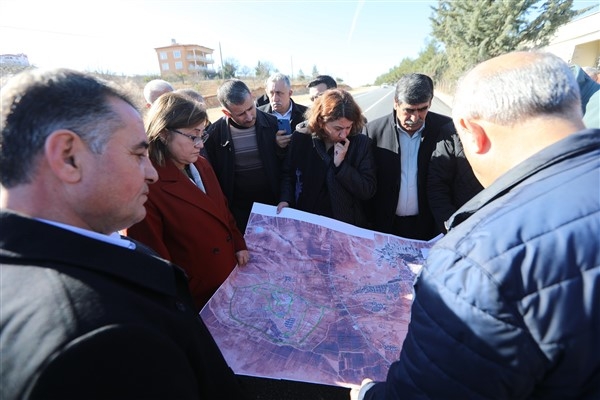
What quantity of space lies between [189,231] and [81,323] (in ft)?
4.45

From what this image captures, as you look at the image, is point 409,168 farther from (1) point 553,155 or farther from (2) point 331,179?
(1) point 553,155

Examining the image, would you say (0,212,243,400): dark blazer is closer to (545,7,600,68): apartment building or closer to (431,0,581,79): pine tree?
(431,0,581,79): pine tree

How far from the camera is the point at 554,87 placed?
37.8 inches

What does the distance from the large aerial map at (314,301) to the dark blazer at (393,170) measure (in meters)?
0.64

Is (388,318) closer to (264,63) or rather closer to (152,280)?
(152,280)

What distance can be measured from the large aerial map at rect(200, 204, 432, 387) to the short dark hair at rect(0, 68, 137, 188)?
45.9 inches

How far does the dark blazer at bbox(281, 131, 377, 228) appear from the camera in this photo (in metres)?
2.70

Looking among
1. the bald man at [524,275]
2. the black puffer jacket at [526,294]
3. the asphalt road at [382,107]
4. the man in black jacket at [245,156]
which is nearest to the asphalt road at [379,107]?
the asphalt road at [382,107]

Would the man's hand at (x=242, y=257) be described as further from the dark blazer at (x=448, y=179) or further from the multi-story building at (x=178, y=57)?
the multi-story building at (x=178, y=57)

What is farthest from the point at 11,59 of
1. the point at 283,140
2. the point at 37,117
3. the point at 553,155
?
the point at 553,155

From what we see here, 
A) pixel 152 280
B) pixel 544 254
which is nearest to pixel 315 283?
pixel 152 280

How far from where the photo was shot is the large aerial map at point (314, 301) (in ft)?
5.23

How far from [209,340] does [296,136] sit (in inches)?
83.9

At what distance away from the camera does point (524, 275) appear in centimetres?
79
